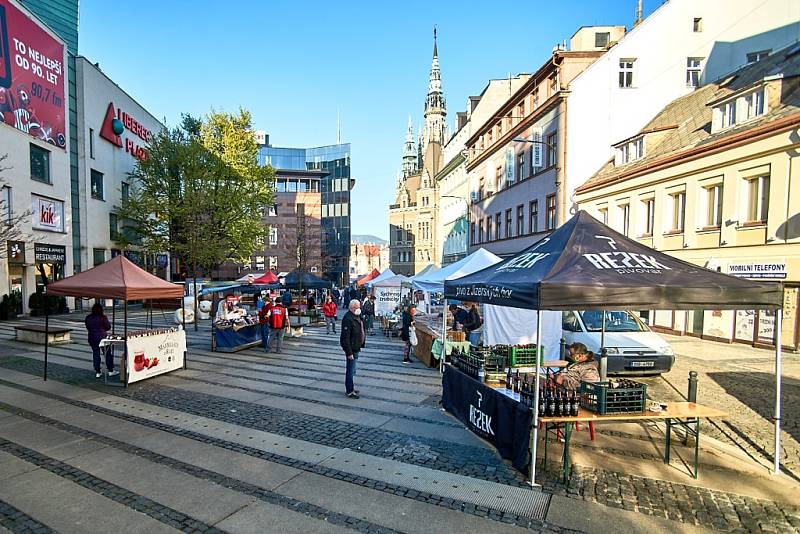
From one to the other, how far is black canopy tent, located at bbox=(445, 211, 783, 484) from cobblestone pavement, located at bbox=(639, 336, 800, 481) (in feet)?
3.73

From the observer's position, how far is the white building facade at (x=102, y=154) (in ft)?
102

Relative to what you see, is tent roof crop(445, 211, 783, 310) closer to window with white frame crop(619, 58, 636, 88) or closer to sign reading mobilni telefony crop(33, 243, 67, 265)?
window with white frame crop(619, 58, 636, 88)

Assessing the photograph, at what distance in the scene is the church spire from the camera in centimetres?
9444

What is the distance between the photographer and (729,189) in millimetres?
16562

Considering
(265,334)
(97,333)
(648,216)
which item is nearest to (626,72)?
(648,216)

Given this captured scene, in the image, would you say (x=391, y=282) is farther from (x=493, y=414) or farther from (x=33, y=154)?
(x=33, y=154)

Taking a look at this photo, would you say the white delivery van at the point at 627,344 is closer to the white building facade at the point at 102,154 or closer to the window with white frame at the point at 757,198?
the window with white frame at the point at 757,198

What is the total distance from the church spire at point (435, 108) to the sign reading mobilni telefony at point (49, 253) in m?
73.8

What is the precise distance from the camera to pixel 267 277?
29219 mm

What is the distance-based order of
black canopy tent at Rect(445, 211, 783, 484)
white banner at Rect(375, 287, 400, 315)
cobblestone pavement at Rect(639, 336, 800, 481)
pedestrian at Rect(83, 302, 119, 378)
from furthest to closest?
white banner at Rect(375, 287, 400, 315) → pedestrian at Rect(83, 302, 119, 378) → cobblestone pavement at Rect(639, 336, 800, 481) → black canopy tent at Rect(445, 211, 783, 484)

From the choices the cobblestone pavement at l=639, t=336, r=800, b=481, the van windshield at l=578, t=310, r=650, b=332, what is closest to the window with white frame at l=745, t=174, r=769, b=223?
the cobblestone pavement at l=639, t=336, r=800, b=481

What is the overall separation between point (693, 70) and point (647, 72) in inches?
102

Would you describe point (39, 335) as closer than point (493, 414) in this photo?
No


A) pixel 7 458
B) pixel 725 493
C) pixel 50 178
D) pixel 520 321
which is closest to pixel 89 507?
pixel 7 458
